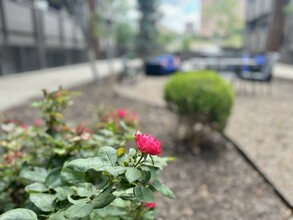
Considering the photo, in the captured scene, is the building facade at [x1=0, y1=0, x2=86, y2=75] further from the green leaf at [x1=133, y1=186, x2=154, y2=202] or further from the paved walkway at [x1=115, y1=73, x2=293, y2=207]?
the green leaf at [x1=133, y1=186, x2=154, y2=202]

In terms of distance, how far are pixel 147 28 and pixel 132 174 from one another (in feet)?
91.1

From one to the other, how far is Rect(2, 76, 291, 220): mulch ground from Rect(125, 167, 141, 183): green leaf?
1.92m

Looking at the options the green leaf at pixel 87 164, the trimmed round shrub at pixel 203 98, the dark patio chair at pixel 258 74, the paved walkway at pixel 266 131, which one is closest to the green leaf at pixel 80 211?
the green leaf at pixel 87 164

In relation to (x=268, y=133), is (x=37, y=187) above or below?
above

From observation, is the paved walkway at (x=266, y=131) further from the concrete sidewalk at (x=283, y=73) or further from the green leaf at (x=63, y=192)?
the concrete sidewalk at (x=283, y=73)

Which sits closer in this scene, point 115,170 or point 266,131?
point 115,170

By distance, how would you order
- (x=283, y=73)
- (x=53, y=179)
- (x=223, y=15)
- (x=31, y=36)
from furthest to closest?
1. (x=223, y=15)
2. (x=31, y=36)
3. (x=283, y=73)
4. (x=53, y=179)

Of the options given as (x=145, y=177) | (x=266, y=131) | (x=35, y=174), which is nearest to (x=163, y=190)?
(x=145, y=177)

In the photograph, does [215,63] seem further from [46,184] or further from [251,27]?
[251,27]

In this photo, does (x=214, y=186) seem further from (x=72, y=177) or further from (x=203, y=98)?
(x=72, y=177)

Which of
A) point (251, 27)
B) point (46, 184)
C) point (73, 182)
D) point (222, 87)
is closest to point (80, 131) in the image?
point (46, 184)

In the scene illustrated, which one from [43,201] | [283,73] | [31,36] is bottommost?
[283,73]

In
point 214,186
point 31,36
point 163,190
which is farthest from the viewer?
point 31,36

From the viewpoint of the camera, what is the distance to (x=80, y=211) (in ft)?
3.31
